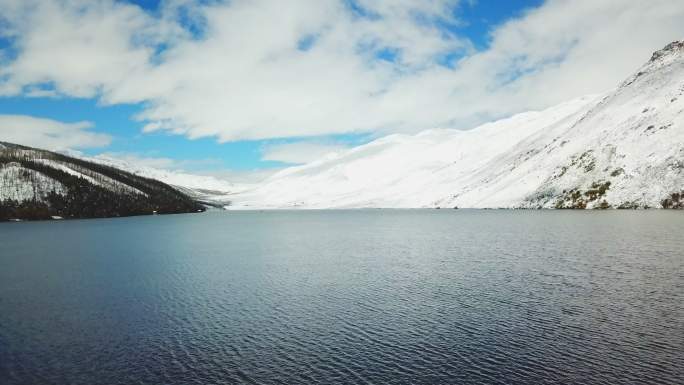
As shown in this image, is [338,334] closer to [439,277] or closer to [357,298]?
[357,298]

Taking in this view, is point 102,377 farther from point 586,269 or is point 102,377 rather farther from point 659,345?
point 586,269

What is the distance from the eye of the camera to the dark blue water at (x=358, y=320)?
78.5 ft

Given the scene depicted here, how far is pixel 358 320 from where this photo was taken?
1326 inches

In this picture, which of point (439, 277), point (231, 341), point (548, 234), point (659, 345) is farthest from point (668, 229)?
point (231, 341)

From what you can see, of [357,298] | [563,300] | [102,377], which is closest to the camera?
[102,377]

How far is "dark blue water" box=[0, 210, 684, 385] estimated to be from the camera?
78.5ft

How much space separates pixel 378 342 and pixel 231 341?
30.4ft

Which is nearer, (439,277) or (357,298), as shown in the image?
(357,298)

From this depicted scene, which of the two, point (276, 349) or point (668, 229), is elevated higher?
point (668, 229)

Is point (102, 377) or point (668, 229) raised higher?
point (668, 229)

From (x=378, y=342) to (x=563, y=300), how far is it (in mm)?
18041

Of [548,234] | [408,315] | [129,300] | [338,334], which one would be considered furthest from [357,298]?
[548,234]

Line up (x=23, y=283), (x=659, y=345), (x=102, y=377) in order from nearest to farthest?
(x=102, y=377) → (x=659, y=345) → (x=23, y=283)

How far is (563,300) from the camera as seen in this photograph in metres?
37.5
